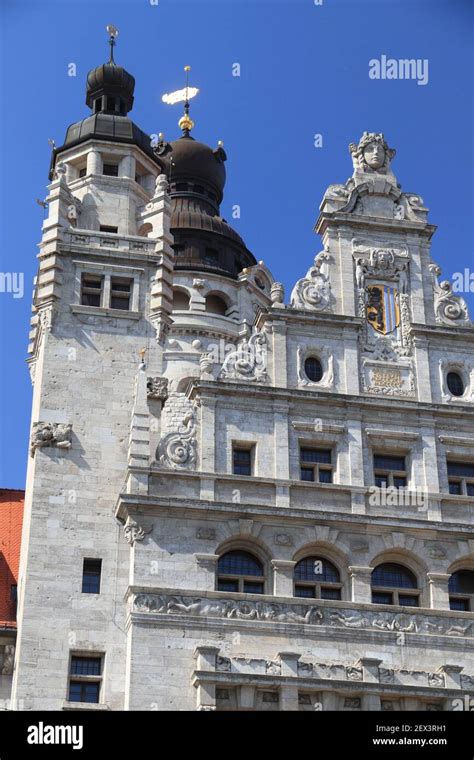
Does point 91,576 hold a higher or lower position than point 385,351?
lower

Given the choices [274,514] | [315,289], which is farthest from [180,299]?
[274,514]

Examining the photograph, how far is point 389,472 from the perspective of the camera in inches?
1471

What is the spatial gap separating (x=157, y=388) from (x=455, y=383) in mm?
8296

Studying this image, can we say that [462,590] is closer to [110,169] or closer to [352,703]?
[352,703]

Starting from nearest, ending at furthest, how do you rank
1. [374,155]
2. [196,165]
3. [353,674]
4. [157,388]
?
[353,674] < [157,388] < [374,155] < [196,165]

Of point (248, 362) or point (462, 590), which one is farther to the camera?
point (248, 362)

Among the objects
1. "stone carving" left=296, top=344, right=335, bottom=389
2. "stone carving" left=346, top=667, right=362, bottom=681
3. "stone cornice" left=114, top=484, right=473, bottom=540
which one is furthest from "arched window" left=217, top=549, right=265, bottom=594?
"stone carving" left=296, top=344, right=335, bottom=389

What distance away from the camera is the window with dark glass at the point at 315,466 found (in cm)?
3700

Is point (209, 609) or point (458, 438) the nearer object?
point (209, 609)

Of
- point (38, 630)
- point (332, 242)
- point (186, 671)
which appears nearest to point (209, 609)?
point (186, 671)

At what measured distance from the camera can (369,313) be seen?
1571 inches
